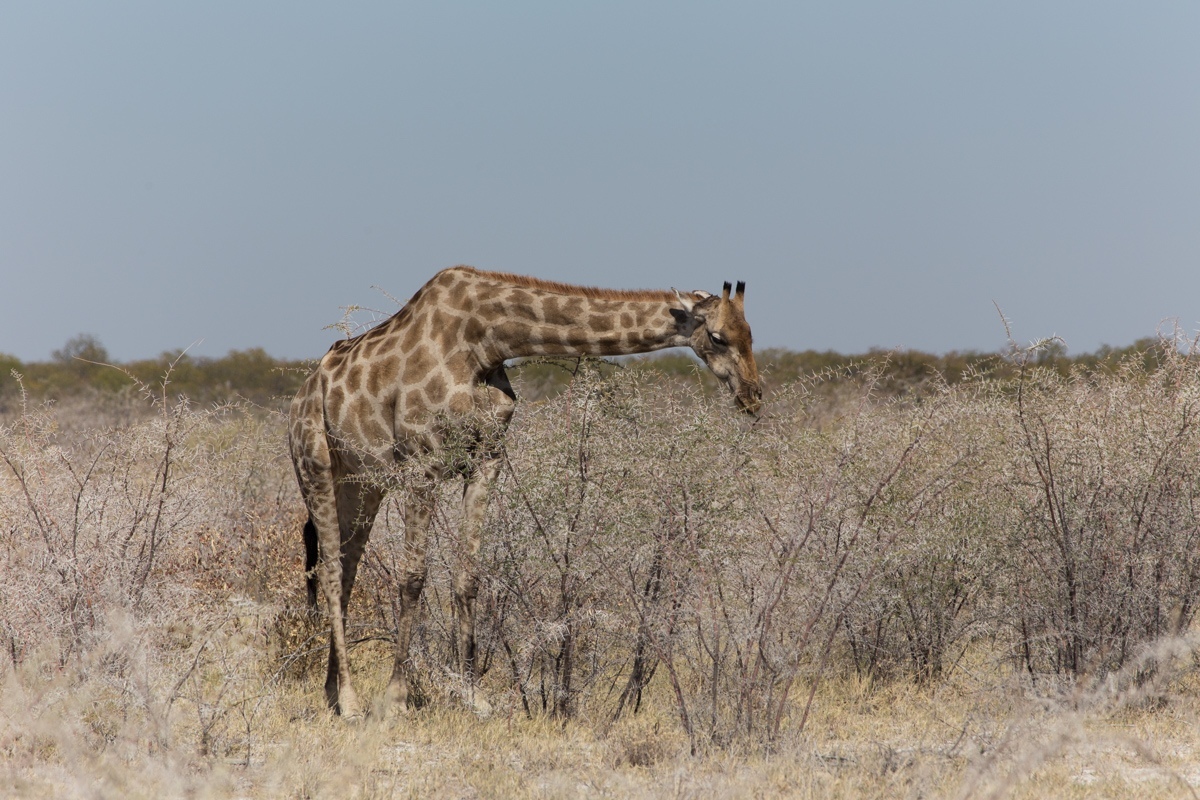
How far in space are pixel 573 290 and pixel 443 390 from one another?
1012 mm

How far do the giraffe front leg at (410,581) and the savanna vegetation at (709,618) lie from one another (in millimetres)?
131

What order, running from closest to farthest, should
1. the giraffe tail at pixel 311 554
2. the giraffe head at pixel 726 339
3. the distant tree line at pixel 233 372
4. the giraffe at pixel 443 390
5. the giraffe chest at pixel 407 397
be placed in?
1. the giraffe head at pixel 726 339
2. the giraffe at pixel 443 390
3. the giraffe chest at pixel 407 397
4. the giraffe tail at pixel 311 554
5. the distant tree line at pixel 233 372

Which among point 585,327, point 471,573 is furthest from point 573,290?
point 471,573

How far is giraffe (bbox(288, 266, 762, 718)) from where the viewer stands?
258 inches

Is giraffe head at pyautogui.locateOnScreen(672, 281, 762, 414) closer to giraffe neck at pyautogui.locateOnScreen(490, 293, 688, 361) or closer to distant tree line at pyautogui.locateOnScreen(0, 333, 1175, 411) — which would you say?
giraffe neck at pyautogui.locateOnScreen(490, 293, 688, 361)

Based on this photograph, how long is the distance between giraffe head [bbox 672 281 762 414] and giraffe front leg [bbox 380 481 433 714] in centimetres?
179

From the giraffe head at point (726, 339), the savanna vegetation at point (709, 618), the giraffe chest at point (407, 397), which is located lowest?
the savanna vegetation at point (709, 618)

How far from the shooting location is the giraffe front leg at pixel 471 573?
648cm

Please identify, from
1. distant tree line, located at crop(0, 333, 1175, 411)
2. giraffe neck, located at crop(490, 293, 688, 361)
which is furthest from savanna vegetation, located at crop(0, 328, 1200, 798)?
distant tree line, located at crop(0, 333, 1175, 411)

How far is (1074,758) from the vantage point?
18.5ft

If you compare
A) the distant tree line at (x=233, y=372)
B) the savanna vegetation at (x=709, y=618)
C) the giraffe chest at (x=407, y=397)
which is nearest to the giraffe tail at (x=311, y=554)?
the savanna vegetation at (x=709, y=618)

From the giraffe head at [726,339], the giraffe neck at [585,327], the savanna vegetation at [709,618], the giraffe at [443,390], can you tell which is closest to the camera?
the savanna vegetation at [709,618]

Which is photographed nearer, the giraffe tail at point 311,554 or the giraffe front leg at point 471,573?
the giraffe front leg at point 471,573

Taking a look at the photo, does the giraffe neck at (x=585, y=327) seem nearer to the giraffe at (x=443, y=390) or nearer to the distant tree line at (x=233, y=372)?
the giraffe at (x=443, y=390)
